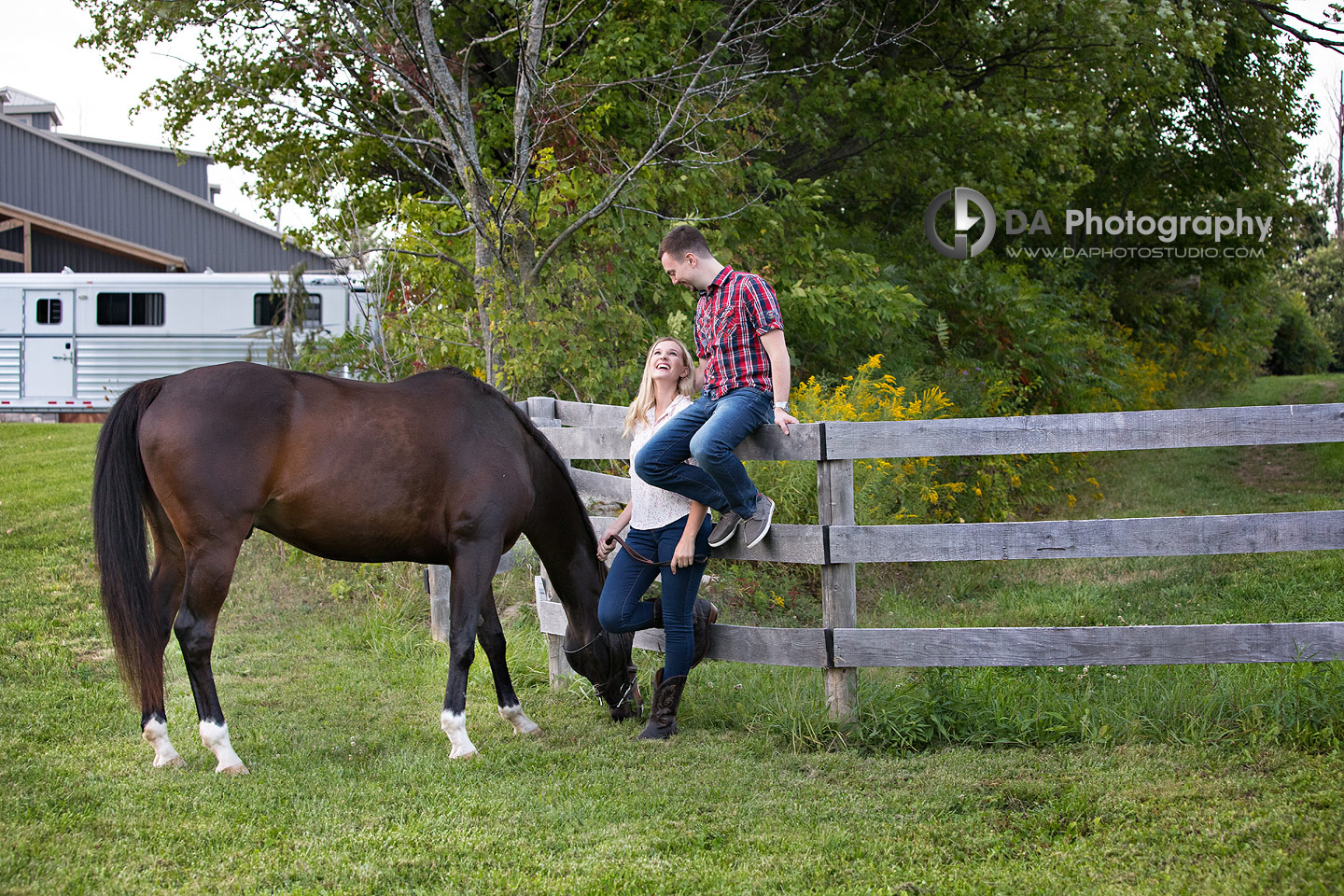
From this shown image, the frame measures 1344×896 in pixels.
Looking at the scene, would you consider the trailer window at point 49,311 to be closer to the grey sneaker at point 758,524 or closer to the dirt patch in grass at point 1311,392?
the grey sneaker at point 758,524

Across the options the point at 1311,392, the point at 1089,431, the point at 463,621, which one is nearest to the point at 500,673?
the point at 463,621

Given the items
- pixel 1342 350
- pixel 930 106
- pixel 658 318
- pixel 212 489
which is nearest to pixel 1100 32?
pixel 930 106

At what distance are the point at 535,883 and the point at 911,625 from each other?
3.61 meters

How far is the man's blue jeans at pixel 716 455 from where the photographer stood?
3.95m

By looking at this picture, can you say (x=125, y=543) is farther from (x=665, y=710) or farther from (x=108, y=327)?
(x=108, y=327)

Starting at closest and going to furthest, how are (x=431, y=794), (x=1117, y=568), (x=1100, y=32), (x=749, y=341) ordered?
(x=431, y=794) → (x=749, y=341) → (x=1117, y=568) → (x=1100, y=32)

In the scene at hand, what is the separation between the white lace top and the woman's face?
104 mm

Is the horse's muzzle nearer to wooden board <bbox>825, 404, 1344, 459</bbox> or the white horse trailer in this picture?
wooden board <bbox>825, 404, 1344, 459</bbox>

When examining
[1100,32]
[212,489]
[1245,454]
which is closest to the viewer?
[212,489]

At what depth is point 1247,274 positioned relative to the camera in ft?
56.1

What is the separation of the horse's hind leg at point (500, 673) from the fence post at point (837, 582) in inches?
51.7

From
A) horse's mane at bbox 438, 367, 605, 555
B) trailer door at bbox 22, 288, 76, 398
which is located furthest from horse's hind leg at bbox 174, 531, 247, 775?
trailer door at bbox 22, 288, 76, 398

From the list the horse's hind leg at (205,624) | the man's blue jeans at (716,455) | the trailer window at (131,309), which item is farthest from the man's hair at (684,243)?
the trailer window at (131,309)

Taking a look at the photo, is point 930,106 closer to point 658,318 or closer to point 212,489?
point 658,318
